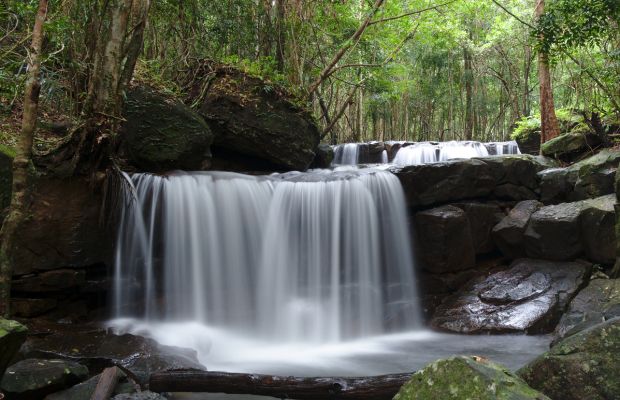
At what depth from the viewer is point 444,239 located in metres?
8.27

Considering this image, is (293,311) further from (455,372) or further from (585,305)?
(455,372)

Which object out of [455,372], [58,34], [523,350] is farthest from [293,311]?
[58,34]

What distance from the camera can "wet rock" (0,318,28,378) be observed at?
11.1 ft

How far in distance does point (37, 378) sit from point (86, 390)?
409 millimetres

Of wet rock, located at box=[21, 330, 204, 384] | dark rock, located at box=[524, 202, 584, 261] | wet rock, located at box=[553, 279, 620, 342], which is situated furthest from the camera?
dark rock, located at box=[524, 202, 584, 261]

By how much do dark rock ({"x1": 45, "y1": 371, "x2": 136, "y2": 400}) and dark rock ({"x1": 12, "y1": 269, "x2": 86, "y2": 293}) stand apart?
2659 millimetres

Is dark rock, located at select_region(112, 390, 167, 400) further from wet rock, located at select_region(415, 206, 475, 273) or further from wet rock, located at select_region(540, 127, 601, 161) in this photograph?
wet rock, located at select_region(540, 127, 601, 161)

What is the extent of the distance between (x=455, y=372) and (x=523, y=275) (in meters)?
5.90

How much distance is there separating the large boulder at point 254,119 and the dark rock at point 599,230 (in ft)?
18.1

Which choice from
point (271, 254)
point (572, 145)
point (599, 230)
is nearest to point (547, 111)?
point (572, 145)

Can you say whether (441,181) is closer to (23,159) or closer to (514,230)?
(514,230)

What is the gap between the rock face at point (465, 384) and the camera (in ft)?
8.45

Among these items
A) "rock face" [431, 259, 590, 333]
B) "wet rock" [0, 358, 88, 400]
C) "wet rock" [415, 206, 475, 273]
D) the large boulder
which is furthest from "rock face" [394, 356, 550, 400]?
the large boulder

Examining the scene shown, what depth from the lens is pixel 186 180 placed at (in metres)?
7.65
